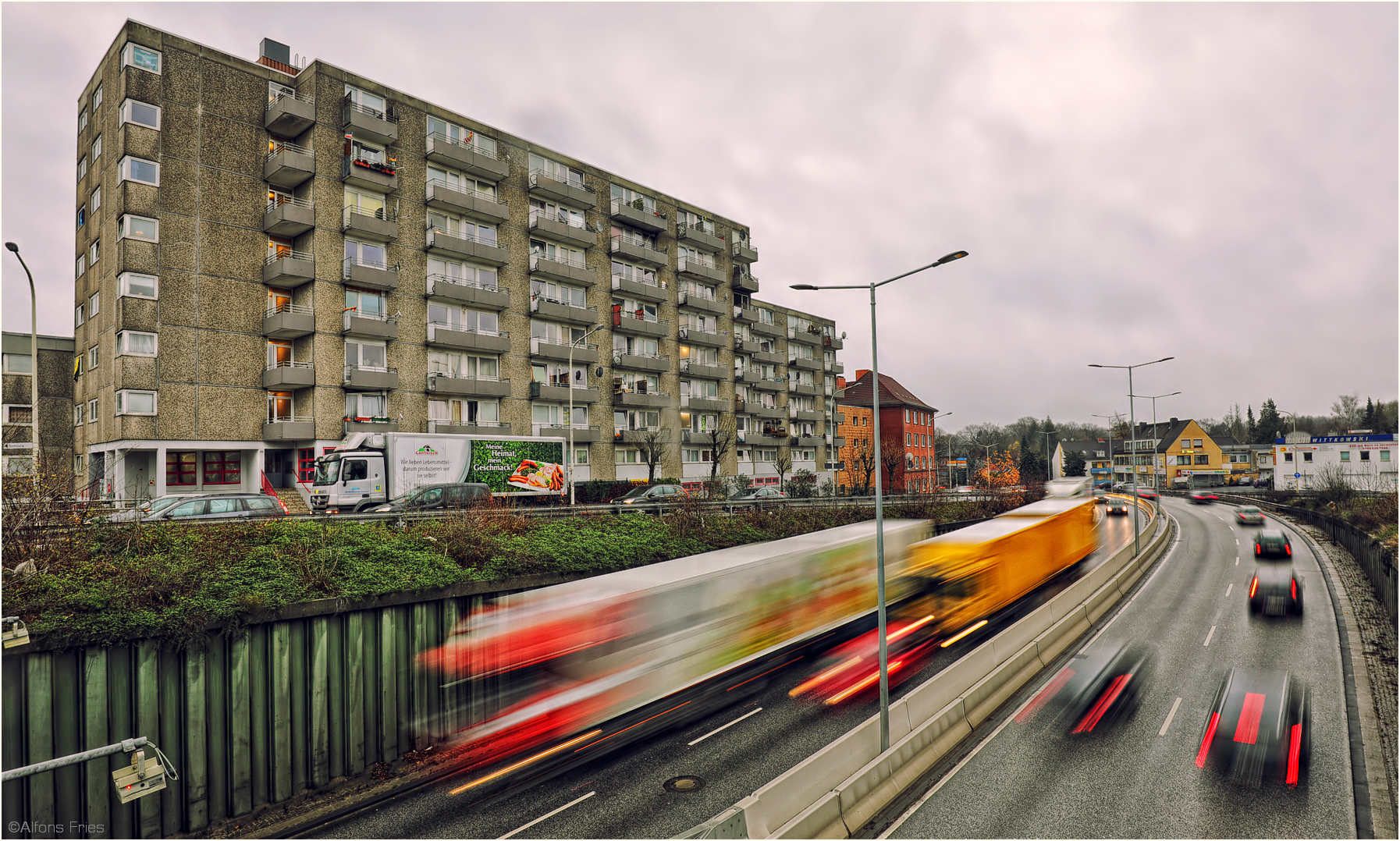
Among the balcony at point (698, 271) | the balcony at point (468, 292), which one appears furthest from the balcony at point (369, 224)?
the balcony at point (698, 271)

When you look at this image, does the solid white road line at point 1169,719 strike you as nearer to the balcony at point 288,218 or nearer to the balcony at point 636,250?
the balcony at point 288,218

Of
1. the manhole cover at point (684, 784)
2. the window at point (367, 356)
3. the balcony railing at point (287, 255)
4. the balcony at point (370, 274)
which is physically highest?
the balcony railing at point (287, 255)

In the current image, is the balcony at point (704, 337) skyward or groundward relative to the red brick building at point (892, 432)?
skyward

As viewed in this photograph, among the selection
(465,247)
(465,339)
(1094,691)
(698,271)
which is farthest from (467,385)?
(1094,691)

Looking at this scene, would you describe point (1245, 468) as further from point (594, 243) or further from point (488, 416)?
point (488, 416)

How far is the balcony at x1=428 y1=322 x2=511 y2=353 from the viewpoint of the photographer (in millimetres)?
41938

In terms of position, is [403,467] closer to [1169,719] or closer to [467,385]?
[467,385]

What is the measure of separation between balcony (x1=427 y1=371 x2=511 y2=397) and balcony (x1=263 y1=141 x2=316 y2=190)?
13.0 meters

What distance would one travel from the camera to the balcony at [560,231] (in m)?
47.6

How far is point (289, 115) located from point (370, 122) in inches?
163

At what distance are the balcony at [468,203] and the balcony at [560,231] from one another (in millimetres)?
2035

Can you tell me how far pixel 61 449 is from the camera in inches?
1833

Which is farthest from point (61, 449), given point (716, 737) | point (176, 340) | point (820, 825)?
point (820, 825)

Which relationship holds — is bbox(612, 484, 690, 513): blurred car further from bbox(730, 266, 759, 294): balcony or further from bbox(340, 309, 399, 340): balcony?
bbox(730, 266, 759, 294): balcony
